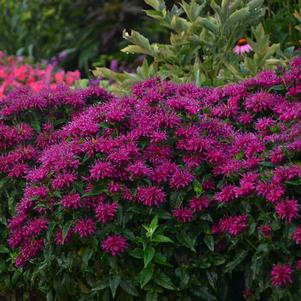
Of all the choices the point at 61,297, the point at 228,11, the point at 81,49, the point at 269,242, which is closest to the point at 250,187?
the point at 269,242

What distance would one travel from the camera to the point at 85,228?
309cm

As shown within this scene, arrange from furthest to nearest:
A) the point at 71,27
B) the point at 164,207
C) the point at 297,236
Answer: the point at 71,27
the point at 164,207
the point at 297,236

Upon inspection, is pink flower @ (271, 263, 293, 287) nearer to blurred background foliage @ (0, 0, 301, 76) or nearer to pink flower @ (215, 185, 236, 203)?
pink flower @ (215, 185, 236, 203)

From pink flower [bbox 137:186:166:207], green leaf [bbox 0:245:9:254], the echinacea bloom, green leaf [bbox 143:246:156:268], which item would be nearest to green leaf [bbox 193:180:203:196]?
pink flower [bbox 137:186:166:207]

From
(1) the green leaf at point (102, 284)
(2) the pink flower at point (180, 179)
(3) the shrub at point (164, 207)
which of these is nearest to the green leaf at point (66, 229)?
(3) the shrub at point (164, 207)

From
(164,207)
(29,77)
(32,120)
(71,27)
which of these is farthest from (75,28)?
(164,207)

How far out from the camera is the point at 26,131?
148 inches

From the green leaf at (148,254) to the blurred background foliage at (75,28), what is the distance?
565 centimetres

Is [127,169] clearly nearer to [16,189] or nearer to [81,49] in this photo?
[16,189]

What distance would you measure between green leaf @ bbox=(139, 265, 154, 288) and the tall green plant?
147 centimetres

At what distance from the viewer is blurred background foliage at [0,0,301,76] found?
900 centimetres

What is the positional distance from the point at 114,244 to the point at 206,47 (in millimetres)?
1823

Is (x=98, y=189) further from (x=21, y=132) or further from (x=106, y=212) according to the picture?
(x=21, y=132)

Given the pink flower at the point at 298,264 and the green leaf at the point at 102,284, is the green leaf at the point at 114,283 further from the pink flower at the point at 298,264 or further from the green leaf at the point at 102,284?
the pink flower at the point at 298,264
